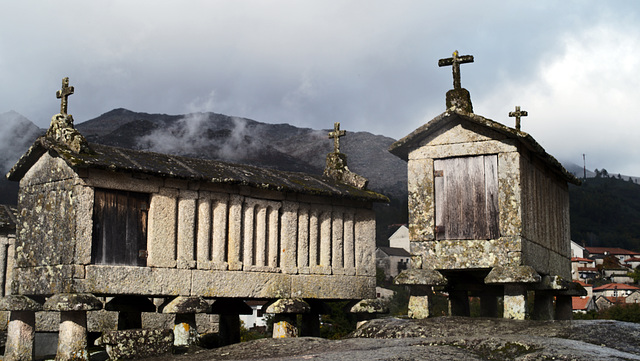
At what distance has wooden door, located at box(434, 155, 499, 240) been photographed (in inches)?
439

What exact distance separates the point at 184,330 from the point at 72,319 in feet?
6.04

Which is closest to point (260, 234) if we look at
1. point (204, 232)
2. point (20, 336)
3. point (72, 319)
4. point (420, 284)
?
point (204, 232)

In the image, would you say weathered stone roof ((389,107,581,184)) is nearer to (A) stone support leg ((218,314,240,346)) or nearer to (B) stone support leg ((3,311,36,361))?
(A) stone support leg ((218,314,240,346))

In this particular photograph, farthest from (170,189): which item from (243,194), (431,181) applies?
(431,181)

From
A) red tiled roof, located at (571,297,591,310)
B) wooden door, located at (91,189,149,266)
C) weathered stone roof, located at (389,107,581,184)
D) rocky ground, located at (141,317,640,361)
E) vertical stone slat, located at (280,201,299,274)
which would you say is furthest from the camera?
red tiled roof, located at (571,297,591,310)

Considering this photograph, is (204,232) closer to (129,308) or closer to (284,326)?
(129,308)

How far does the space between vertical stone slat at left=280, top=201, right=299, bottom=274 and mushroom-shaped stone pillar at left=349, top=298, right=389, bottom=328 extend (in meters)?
1.60

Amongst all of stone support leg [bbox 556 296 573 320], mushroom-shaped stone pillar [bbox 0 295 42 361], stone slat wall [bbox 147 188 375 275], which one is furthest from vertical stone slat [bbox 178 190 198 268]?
stone support leg [bbox 556 296 573 320]

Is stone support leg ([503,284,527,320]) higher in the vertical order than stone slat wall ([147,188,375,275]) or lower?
lower

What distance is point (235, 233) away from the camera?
40.4 ft

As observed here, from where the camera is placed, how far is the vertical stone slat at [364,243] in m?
14.0

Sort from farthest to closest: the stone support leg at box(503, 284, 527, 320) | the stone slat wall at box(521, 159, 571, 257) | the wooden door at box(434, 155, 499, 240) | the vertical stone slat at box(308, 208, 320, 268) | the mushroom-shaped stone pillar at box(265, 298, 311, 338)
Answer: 1. the vertical stone slat at box(308, 208, 320, 268)
2. the mushroom-shaped stone pillar at box(265, 298, 311, 338)
3. the stone slat wall at box(521, 159, 571, 257)
4. the wooden door at box(434, 155, 499, 240)
5. the stone support leg at box(503, 284, 527, 320)

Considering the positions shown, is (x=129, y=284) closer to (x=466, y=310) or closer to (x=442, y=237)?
(x=442, y=237)

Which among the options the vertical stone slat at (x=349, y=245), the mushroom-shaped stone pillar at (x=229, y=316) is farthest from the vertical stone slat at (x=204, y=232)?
the vertical stone slat at (x=349, y=245)
